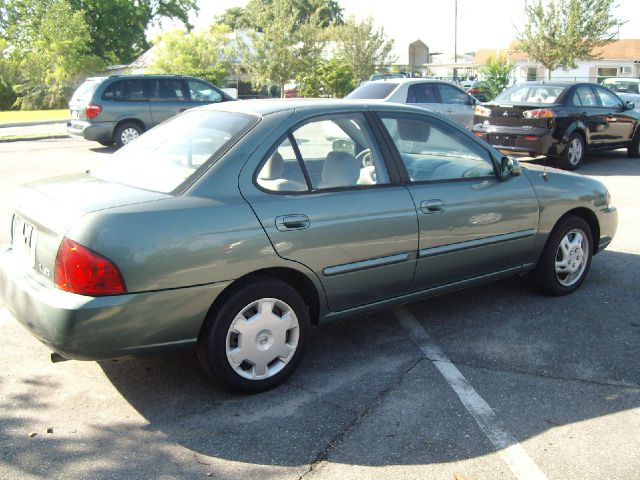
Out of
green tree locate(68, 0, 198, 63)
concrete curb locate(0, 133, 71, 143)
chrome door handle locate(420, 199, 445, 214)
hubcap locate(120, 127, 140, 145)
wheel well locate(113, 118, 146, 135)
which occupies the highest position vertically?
green tree locate(68, 0, 198, 63)

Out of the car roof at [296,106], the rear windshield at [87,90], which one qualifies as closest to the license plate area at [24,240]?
the car roof at [296,106]

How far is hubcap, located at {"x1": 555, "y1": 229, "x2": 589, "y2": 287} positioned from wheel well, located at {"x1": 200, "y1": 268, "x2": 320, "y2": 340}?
2.34 meters

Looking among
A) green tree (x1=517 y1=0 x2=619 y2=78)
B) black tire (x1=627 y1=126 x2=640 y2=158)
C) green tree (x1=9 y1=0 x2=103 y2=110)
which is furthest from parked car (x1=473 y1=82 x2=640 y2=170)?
green tree (x1=9 y1=0 x2=103 y2=110)

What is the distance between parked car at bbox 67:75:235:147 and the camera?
15.2 metres

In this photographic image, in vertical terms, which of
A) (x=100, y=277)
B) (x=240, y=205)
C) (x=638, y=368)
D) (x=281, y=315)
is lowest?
(x=638, y=368)

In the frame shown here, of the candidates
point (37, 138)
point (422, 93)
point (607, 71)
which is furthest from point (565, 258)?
point (607, 71)

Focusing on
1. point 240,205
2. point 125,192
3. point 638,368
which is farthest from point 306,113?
point 638,368

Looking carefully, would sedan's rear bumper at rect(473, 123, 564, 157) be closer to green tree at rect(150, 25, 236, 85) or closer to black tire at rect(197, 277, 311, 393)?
black tire at rect(197, 277, 311, 393)

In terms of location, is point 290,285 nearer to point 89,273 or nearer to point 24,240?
point 89,273

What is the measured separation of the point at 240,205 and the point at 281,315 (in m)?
0.69

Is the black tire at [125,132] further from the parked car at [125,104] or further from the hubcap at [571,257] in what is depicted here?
the hubcap at [571,257]

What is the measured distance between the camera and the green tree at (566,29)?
98.6 feet

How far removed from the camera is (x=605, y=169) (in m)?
13.2

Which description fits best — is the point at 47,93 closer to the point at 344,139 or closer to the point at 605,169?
the point at 605,169
